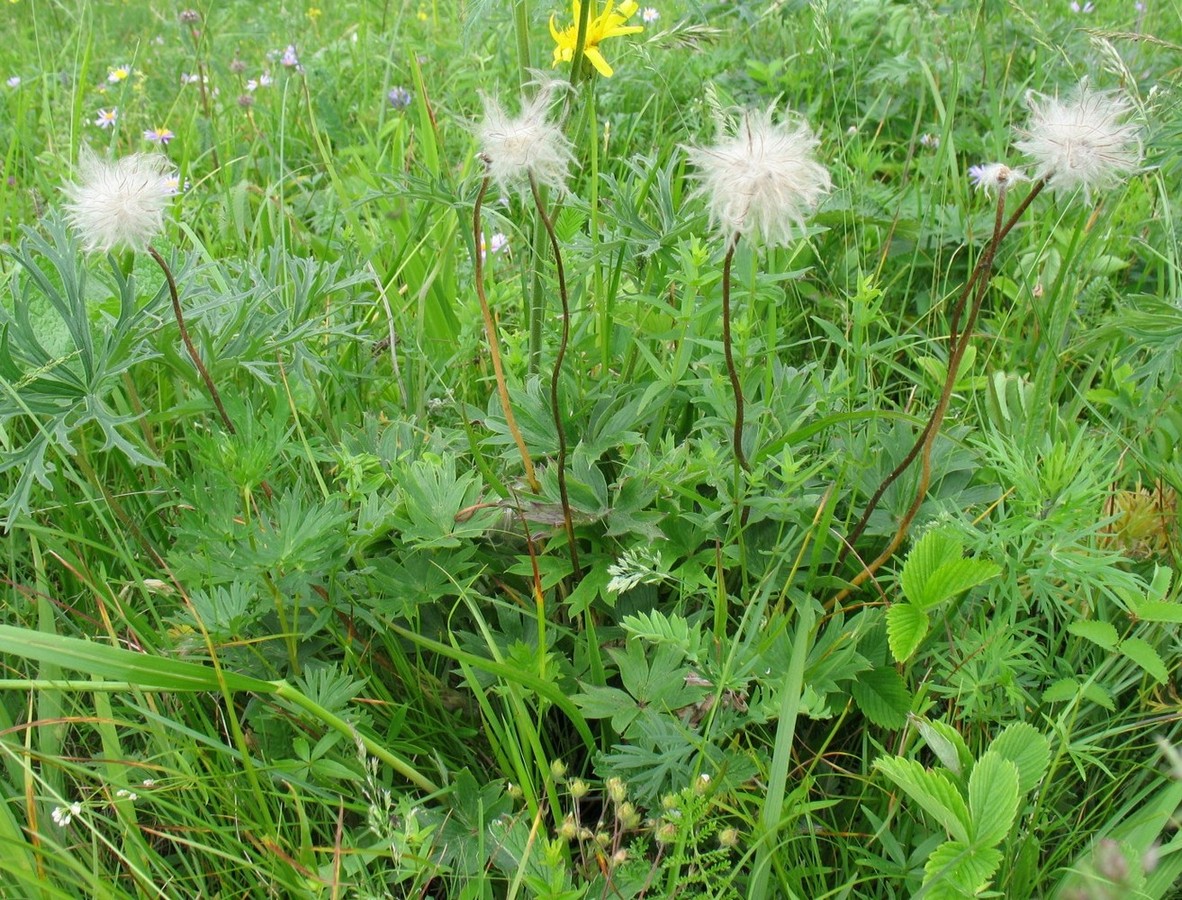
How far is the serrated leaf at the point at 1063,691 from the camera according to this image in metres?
1.35

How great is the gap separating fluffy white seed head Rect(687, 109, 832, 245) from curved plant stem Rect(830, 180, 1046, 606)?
24 centimetres

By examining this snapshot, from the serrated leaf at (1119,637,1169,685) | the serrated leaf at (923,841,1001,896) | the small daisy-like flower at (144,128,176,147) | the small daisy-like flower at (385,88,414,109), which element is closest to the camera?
the serrated leaf at (923,841,1001,896)

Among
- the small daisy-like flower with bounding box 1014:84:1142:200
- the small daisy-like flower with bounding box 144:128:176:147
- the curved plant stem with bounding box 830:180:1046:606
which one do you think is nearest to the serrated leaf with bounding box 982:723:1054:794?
the curved plant stem with bounding box 830:180:1046:606

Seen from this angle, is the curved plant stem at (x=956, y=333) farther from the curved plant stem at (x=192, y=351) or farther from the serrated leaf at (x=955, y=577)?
the curved plant stem at (x=192, y=351)

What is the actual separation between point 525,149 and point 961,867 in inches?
39.3

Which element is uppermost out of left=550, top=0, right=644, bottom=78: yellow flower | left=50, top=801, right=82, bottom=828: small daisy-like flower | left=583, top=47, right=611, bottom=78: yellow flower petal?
left=550, top=0, right=644, bottom=78: yellow flower

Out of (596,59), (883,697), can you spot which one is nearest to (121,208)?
(596,59)

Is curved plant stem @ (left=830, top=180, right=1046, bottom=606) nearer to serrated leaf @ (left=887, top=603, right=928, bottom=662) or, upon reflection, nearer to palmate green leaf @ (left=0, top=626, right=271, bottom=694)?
serrated leaf @ (left=887, top=603, right=928, bottom=662)

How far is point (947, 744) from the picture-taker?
4.00 feet

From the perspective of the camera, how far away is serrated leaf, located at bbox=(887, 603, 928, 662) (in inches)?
49.4

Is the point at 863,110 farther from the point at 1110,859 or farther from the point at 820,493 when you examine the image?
the point at 1110,859

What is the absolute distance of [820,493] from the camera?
5.16 feet

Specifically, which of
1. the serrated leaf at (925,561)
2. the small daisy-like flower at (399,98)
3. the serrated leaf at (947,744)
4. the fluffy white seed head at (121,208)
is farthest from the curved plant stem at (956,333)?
the small daisy-like flower at (399,98)

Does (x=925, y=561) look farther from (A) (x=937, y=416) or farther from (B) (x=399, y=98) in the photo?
(B) (x=399, y=98)
